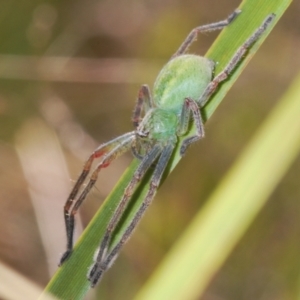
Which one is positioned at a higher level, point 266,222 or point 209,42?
point 209,42

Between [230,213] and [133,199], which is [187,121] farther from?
[230,213]

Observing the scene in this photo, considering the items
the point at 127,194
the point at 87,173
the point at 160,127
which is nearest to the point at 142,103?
the point at 160,127

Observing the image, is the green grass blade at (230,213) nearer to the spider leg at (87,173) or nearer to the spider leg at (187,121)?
the spider leg at (187,121)

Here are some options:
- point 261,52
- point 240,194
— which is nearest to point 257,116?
point 261,52

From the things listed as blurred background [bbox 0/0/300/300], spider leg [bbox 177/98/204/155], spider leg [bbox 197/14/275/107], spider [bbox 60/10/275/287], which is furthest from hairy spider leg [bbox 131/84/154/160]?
blurred background [bbox 0/0/300/300]

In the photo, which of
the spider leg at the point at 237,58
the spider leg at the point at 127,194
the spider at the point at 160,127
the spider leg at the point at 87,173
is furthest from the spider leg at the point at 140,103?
the spider leg at the point at 237,58

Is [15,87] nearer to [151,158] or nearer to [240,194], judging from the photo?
[151,158]
